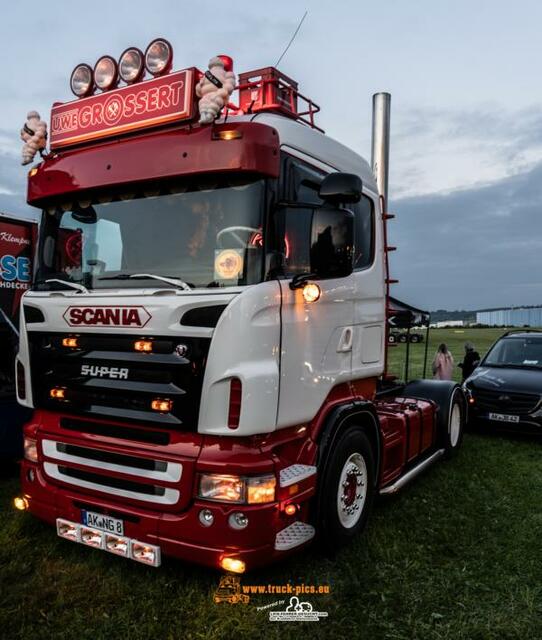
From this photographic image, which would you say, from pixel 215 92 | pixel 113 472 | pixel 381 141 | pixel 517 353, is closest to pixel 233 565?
pixel 113 472

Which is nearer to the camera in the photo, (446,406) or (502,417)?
(446,406)

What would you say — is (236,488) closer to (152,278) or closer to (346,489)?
(346,489)

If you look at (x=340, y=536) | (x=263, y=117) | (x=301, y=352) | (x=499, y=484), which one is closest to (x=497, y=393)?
(x=499, y=484)

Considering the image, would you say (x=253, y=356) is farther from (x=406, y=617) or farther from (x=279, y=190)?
(x=406, y=617)

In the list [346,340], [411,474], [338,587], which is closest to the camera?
[338,587]

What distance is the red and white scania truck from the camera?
3172 millimetres

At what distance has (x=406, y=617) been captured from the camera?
3279 millimetres

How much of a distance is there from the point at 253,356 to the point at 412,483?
11.7ft

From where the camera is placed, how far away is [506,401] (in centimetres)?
797

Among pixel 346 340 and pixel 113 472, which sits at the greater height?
pixel 346 340

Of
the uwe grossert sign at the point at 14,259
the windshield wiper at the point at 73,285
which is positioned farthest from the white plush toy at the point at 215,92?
the uwe grossert sign at the point at 14,259

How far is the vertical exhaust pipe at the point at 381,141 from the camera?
5641mm

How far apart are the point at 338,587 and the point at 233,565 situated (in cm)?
90

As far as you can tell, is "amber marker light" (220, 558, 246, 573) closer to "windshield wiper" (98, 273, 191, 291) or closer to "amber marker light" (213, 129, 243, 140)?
"windshield wiper" (98, 273, 191, 291)
